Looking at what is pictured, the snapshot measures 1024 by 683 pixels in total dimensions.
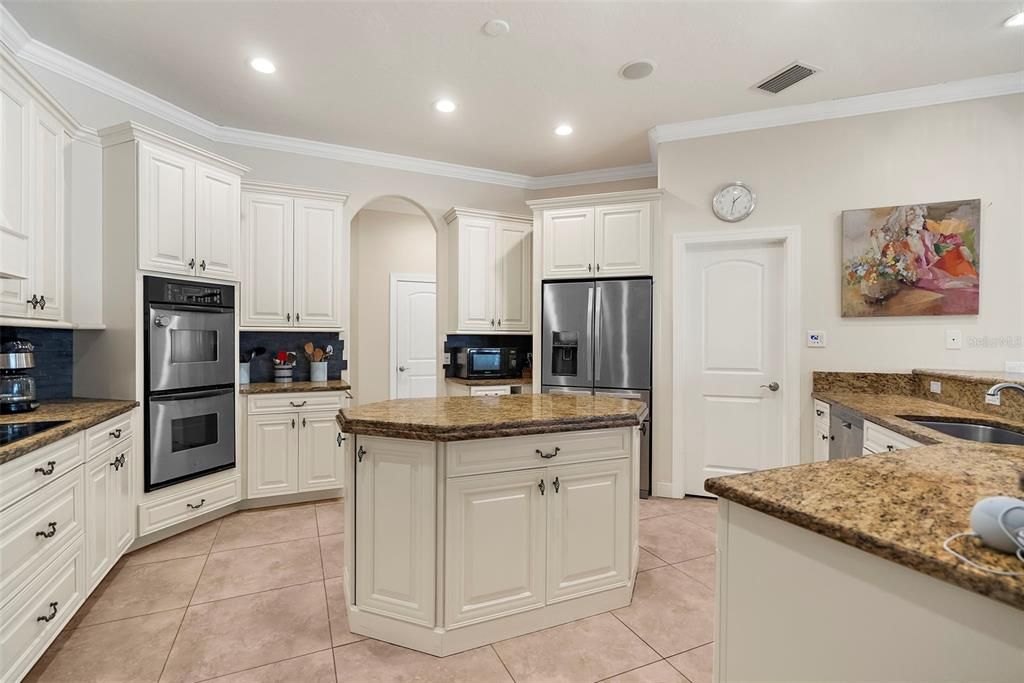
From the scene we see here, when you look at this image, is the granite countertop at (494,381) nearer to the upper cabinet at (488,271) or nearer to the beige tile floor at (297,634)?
the upper cabinet at (488,271)

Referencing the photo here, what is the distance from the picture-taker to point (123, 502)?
261 cm

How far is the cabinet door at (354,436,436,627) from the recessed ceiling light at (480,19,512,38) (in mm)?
2142

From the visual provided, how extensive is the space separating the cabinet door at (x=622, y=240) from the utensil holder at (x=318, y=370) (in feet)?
7.83

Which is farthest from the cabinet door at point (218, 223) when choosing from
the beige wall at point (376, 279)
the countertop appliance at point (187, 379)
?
the beige wall at point (376, 279)

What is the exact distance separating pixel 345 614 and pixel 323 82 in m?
3.07

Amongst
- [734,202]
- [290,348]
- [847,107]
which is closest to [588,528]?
[734,202]

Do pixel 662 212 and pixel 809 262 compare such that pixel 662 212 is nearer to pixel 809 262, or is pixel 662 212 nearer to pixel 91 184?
pixel 809 262

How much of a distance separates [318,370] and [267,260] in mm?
953

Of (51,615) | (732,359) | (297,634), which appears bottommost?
(297,634)

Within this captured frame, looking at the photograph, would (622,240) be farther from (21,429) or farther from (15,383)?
(15,383)

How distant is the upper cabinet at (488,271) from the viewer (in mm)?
4387

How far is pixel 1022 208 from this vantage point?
2990 millimetres

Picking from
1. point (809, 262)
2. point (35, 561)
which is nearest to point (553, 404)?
point (35, 561)

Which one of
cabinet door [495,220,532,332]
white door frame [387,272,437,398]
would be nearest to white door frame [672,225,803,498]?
cabinet door [495,220,532,332]
